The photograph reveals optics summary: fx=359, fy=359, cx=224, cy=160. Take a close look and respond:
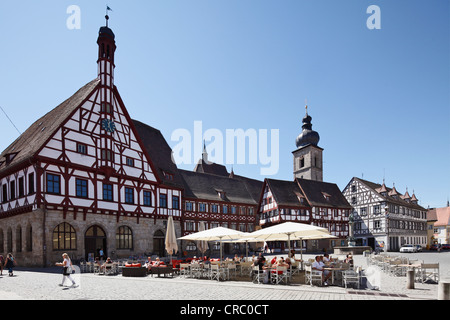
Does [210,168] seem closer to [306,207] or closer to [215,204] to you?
[215,204]

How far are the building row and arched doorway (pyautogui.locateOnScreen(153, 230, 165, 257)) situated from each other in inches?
3.5

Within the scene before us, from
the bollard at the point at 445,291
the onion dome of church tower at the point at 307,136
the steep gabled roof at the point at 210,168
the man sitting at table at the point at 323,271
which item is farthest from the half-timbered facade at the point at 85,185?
the onion dome of church tower at the point at 307,136

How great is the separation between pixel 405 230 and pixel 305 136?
23421 millimetres

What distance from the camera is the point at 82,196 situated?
25.4 meters

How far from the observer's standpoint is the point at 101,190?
1060 inches

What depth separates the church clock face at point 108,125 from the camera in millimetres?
27734

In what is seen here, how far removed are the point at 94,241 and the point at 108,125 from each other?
8822 mm

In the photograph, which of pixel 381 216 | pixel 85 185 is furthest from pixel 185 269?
pixel 381 216

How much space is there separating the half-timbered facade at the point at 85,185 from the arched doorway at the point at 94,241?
71mm

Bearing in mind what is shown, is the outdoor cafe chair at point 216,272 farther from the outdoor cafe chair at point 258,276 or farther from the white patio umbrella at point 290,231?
the white patio umbrella at point 290,231

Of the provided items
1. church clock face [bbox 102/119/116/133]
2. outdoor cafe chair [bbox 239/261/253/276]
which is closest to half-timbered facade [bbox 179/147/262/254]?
church clock face [bbox 102/119/116/133]

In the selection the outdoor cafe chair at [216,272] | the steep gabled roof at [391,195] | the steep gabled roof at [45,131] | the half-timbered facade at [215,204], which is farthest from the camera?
the steep gabled roof at [391,195]
